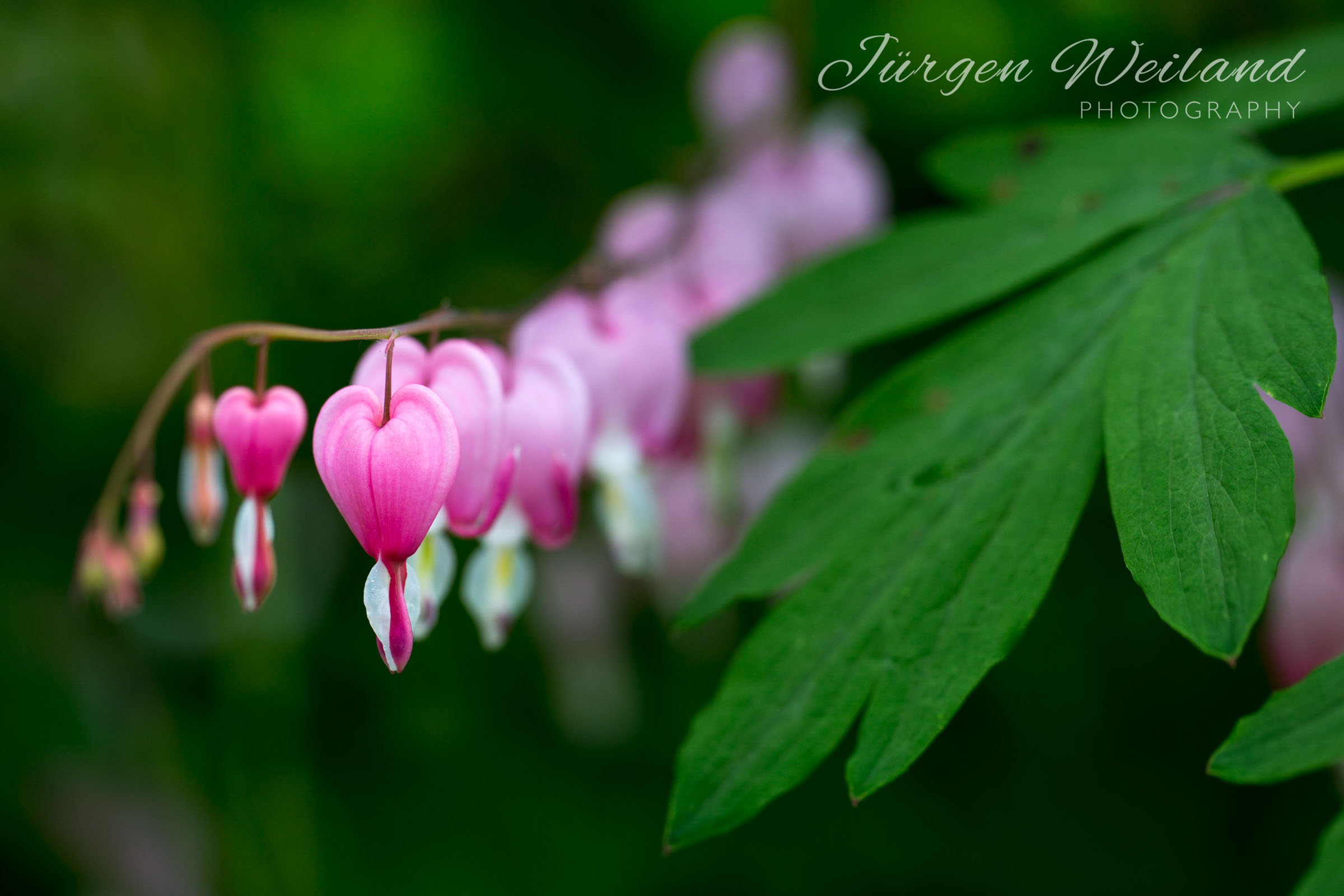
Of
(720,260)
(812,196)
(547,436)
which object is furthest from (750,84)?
(547,436)

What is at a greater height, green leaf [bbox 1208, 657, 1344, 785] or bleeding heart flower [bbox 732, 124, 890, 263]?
bleeding heart flower [bbox 732, 124, 890, 263]

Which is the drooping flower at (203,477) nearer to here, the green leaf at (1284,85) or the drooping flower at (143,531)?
the drooping flower at (143,531)

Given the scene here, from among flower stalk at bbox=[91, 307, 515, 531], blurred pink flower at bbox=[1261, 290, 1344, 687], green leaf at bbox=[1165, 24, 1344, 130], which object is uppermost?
green leaf at bbox=[1165, 24, 1344, 130]

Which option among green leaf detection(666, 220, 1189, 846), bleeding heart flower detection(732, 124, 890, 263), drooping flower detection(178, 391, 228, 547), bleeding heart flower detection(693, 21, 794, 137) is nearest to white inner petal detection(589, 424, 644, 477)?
green leaf detection(666, 220, 1189, 846)

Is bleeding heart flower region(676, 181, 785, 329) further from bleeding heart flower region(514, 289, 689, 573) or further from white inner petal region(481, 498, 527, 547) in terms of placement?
white inner petal region(481, 498, 527, 547)

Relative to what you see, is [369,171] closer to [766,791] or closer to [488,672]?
[488,672]

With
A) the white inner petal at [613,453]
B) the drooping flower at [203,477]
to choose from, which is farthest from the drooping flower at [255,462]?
the white inner petal at [613,453]

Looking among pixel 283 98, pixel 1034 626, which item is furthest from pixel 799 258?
pixel 283 98

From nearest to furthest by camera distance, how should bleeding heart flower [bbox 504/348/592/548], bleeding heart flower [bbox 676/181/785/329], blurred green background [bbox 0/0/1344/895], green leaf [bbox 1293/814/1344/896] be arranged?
green leaf [bbox 1293/814/1344/896] < bleeding heart flower [bbox 504/348/592/548] < bleeding heart flower [bbox 676/181/785/329] < blurred green background [bbox 0/0/1344/895]
